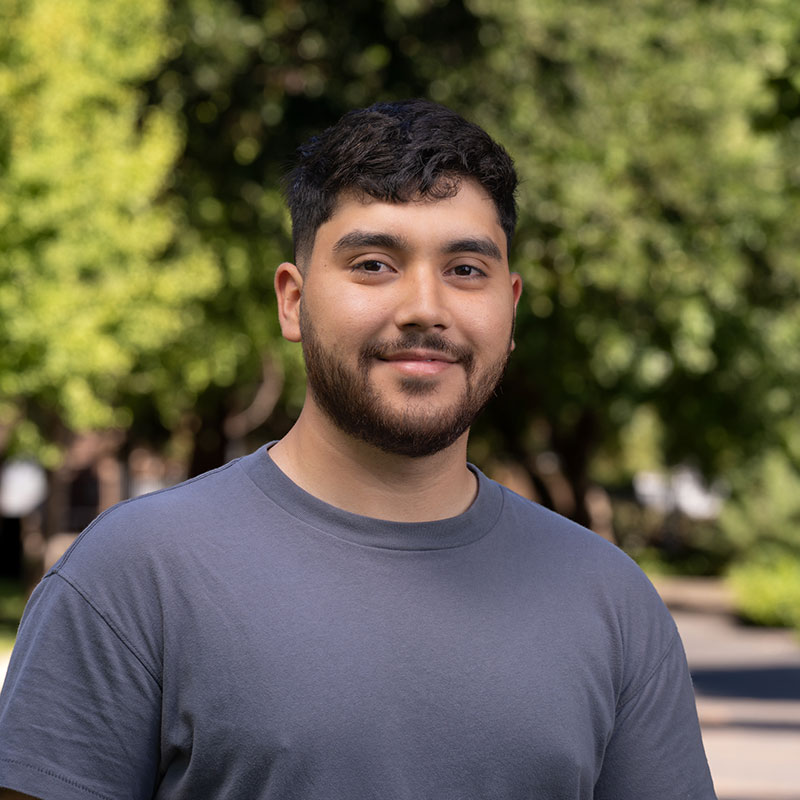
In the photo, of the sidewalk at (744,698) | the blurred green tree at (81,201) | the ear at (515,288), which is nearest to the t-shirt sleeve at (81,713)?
the ear at (515,288)

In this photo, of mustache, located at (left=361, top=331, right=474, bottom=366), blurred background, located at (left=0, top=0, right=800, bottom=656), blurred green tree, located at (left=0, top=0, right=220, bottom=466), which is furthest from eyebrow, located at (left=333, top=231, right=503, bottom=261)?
blurred green tree, located at (left=0, top=0, right=220, bottom=466)

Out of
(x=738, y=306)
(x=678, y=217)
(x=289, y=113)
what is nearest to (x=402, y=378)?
(x=289, y=113)

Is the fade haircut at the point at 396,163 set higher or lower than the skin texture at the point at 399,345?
higher

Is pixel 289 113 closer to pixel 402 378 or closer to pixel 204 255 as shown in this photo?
pixel 204 255

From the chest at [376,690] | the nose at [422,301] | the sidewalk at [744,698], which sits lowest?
the sidewalk at [744,698]

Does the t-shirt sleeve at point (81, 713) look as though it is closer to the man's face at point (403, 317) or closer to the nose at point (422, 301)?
the man's face at point (403, 317)

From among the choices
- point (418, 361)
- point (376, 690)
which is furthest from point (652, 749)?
point (418, 361)

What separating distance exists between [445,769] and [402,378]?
0.56 meters

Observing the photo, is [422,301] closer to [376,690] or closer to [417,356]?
[417,356]

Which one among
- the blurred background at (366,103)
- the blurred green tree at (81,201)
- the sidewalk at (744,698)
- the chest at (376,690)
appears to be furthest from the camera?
the blurred background at (366,103)

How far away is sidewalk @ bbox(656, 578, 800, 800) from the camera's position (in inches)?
453

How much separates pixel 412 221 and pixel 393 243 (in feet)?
0.15

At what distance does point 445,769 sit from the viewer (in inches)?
83.1

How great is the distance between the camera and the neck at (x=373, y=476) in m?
2.27
